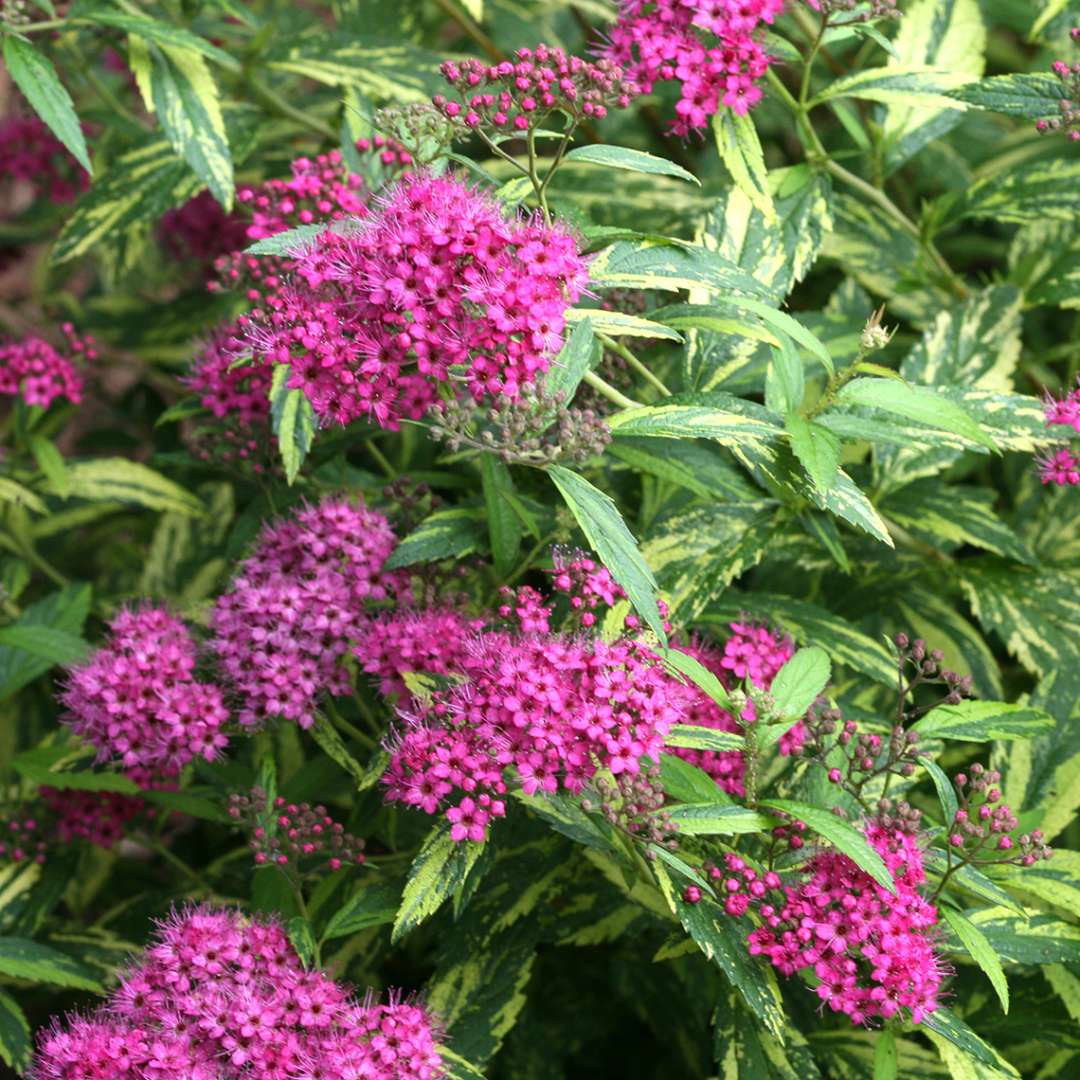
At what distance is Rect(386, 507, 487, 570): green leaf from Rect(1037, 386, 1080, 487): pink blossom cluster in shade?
839mm

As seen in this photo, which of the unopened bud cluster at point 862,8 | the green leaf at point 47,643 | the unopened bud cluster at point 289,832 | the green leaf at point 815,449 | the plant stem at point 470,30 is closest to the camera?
the green leaf at point 815,449

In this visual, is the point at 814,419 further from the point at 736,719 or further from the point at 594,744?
the point at 594,744

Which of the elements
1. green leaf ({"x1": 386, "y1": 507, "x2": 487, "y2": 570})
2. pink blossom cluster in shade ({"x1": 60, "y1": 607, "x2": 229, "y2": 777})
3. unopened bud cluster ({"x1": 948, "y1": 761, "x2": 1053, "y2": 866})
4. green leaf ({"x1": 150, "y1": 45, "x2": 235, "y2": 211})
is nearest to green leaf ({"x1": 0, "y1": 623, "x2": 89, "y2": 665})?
pink blossom cluster in shade ({"x1": 60, "y1": 607, "x2": 229, "y2": 777})

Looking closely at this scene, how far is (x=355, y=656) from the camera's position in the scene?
2.12m

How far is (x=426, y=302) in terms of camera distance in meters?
1.76

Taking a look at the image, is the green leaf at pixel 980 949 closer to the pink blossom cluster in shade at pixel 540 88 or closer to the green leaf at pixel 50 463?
the pink blossom cluster in shade at pixel 540 88

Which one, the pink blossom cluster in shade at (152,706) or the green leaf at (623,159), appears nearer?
the green leaf at (623,159)

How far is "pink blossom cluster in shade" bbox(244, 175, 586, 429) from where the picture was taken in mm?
1739

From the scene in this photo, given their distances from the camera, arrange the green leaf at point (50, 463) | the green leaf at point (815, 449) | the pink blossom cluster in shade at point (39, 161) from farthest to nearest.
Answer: the pink blossom cluster in shade at point (39, 161) < the green leaf at point (50, 463) < the green leaf at point (815, 449)

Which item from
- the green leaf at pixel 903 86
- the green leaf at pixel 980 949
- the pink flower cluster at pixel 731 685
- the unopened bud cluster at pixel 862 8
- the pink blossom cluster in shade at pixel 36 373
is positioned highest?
the unopened bud cluster at pixel 862 8

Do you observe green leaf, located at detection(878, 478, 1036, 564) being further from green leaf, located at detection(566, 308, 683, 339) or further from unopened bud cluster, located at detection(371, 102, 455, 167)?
unopened bud cluster, located at detection(371, 102, 455, 167)

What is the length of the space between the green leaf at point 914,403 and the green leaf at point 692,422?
0.37ft

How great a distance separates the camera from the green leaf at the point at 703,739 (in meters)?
1.82

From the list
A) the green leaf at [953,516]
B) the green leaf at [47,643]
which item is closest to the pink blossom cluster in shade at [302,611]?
the green leaf at [47,643]
